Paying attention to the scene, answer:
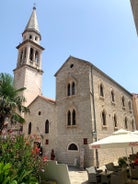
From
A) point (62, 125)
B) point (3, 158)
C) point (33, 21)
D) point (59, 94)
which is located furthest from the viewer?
point (33, 21)

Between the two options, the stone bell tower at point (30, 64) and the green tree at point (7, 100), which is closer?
the green tree at point (7, 100)

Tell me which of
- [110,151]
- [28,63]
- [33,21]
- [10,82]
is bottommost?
[110,151]

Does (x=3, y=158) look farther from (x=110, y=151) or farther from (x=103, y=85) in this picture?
(x=103, y=85)

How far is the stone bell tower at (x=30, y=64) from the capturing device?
2558 cm

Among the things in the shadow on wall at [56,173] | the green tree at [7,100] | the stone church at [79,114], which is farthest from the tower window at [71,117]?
the shadow on wall at [56,173]

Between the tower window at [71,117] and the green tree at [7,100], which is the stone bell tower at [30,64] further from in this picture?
the green tree at [7,100]

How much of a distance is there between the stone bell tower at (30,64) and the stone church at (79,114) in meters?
0.97

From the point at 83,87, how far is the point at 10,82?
807 centimetres

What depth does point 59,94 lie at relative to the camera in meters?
19.6

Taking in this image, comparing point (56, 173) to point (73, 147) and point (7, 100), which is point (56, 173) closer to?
point (7, 100)

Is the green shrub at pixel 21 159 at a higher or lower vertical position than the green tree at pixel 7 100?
lower

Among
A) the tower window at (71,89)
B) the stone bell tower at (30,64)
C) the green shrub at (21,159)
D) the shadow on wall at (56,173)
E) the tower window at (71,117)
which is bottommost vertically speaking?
the shadow on wall at (56,173)

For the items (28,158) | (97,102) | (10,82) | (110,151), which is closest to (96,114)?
(97,102)

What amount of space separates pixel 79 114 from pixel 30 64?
15456 millimetres
